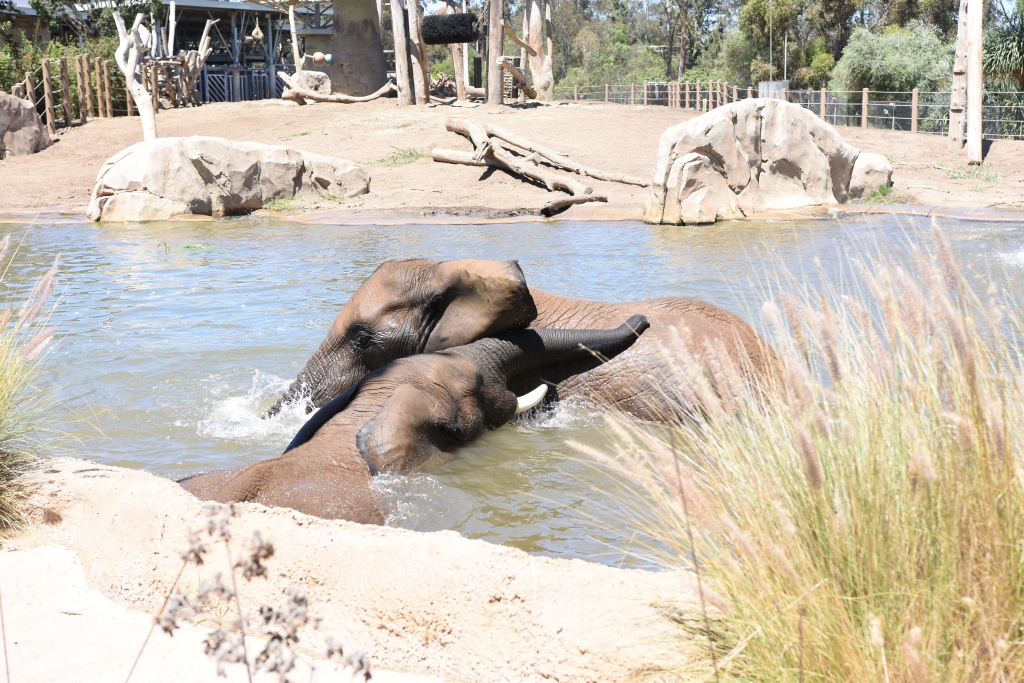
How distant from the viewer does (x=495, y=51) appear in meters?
26.1

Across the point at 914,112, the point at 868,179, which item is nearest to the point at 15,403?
the point at 868,179

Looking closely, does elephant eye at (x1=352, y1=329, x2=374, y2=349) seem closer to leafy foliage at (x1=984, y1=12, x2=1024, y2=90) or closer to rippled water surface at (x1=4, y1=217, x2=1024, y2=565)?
rippled water surface at (x1=4, y1=217, x2=1024, y2=565)

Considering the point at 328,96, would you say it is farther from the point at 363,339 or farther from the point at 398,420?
the point at 398,420

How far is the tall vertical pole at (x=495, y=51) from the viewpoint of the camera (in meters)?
25.4

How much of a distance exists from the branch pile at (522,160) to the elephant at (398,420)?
1189 centimetres

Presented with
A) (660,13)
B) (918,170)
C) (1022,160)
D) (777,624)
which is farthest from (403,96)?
(660,13)

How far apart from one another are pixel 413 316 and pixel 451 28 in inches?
1082

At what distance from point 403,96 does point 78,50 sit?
38.7 ft

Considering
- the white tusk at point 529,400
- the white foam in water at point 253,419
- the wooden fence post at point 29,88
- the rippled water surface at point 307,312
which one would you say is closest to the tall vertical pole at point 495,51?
the rippled water surface at point 307,312

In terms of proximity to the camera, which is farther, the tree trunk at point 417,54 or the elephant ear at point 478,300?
the tree trunk at point 417,54

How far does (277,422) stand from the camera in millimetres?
5902

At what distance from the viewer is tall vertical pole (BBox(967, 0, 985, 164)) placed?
21438mm

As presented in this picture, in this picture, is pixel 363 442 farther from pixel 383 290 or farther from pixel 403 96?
pixel 403 96

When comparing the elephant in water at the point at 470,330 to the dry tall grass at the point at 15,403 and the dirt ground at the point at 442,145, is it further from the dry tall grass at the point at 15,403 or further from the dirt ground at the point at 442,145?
the dirt ground at the point at 442,145
